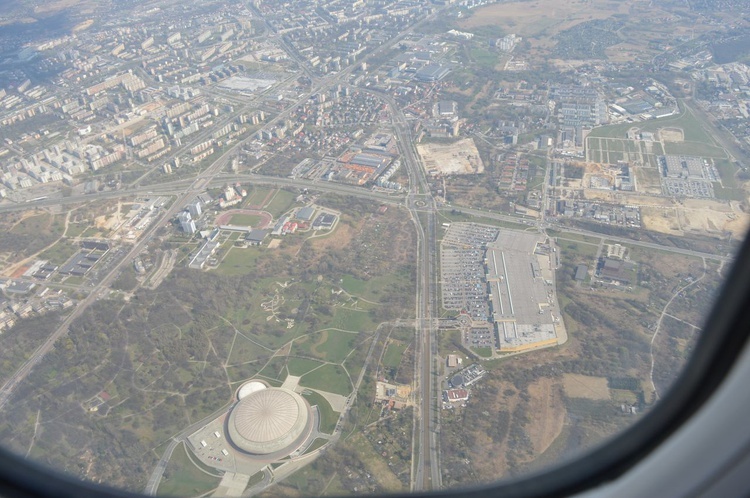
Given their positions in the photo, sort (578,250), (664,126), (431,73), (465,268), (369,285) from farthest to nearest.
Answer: (431,73)
(664,126)
(578,250)
(465,268)
(369,285)

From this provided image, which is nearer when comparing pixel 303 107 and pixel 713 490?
pixel 713 490

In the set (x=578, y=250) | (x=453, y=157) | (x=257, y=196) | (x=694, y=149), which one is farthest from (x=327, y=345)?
(x=694, y=149)

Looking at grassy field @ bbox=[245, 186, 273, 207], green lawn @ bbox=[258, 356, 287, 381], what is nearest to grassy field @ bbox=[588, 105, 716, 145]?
grassy field @ bbox=[245, 186, 273, 207]

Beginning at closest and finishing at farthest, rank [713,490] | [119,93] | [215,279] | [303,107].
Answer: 1. [713,490]
2. [215,279]
3. [303,107]
4. [119,93]

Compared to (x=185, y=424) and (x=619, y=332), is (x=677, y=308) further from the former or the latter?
(x=185, y=424)

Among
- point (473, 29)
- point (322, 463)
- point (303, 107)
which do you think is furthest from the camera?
point (473, 29)

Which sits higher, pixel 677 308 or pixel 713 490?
pixel 713 490

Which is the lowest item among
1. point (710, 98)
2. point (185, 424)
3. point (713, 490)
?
point (710, 98)

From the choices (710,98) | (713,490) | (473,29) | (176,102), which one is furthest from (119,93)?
(713,490)

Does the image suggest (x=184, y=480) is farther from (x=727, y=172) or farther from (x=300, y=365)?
(x=727, y=172)
